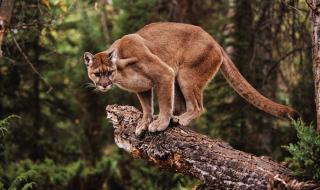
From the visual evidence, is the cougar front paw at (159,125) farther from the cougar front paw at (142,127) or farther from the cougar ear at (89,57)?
the cougar ear at (89,57)

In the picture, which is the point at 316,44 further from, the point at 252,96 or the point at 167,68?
the point at 167,68

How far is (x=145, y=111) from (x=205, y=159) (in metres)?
1.93

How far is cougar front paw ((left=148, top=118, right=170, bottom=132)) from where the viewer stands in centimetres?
755

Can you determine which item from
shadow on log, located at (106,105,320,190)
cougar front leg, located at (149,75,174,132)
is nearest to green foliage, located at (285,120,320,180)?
shadow on log, located at (106,105,320,190)

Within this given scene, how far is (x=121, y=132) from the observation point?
7.92 metres

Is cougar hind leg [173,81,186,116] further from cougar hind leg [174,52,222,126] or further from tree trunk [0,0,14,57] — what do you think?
tree trunk [0,0,14,57]

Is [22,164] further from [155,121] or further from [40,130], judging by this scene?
[155,121]

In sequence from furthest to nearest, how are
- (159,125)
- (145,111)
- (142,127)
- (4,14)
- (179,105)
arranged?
1. (179,105)
2. (145,111)
3. (4,14)
4. (142,127)
5. (159,125)

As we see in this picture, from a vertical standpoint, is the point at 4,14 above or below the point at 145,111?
above

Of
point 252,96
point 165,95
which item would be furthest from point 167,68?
point 252,96

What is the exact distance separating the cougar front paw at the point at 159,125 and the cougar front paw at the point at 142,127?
0.30 ft

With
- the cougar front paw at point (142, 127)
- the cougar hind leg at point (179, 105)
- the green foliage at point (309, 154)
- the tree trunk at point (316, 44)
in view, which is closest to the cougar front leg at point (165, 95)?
the cougar front paw at point (142, 127)

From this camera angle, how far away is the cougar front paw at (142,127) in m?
7.66

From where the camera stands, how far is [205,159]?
21.3 feet
